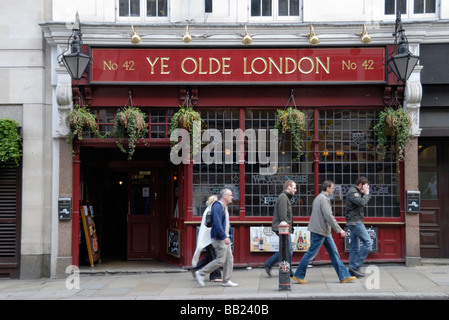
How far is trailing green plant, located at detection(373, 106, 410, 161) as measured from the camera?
1200 centimetres

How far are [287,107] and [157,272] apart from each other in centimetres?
466

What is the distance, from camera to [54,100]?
41.5 feet

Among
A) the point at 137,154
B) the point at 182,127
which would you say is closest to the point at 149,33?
the point at 182,127

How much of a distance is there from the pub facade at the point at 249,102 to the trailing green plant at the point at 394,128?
0.22m

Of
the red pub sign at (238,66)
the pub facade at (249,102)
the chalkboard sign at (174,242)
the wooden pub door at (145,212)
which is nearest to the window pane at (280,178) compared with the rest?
the pub facade at (249,102)

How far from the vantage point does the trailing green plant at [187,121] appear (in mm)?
12242

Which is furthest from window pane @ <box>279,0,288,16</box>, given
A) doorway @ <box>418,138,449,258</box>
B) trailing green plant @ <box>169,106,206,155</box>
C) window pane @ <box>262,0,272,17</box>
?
doorway @ <box>418,138,449,258</box>

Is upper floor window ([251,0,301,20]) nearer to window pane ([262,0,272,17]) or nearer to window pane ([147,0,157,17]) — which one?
window pane ([262,0,272,17])

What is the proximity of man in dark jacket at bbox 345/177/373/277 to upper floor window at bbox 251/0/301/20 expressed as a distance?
14.3ft

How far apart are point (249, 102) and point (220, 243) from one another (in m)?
3.59

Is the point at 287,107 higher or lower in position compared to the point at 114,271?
higher

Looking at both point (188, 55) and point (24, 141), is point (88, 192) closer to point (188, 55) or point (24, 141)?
point (24, 141)

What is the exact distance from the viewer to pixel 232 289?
10344mm

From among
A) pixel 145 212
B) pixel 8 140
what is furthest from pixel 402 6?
pixel 8 140
